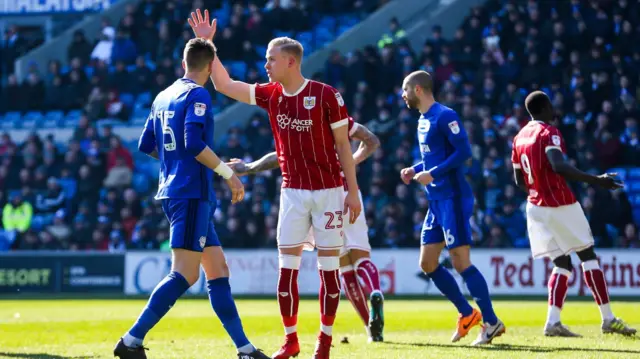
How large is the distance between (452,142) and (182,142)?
3.11 m

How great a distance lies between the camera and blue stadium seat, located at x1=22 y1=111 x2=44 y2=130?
93.8 feet

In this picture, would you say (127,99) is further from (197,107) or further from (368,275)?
(197,107)

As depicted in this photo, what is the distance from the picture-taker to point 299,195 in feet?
26.1

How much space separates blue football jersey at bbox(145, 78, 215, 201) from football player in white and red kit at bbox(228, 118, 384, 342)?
219 centimetres

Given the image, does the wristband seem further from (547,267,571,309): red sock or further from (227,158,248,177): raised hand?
(547,267,571,309): red sock

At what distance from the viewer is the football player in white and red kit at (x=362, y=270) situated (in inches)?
382

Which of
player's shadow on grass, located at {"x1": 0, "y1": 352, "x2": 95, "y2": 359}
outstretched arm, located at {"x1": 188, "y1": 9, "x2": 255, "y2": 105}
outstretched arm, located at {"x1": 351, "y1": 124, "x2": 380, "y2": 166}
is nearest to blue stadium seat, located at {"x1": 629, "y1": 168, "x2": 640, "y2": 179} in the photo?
outstretched arm, located at {"x1": 351, "y1": 124, "x2": 380, "y2": 166}

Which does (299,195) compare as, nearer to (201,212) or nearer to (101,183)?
(201,212)

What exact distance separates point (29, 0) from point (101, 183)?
11024mm

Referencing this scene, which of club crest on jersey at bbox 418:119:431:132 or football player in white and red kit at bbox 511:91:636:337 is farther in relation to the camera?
football player in white and red kit at bbox 511:91:636:337

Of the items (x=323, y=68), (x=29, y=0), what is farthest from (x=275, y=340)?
(x=29, y=0)

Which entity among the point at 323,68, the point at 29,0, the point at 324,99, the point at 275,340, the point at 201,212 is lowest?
the point at 275,340

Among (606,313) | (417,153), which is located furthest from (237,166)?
(417,153)

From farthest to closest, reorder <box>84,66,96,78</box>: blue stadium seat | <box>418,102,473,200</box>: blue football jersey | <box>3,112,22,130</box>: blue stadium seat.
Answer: <box>3,112,22,130</box>: blue stadium seat → <box>84,66,96,78</box>: blue stadium seat → <box>418,102,473,200</box>: blue football jersey
